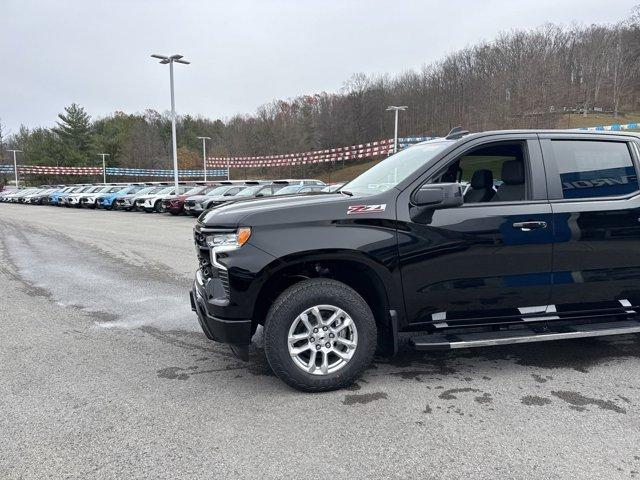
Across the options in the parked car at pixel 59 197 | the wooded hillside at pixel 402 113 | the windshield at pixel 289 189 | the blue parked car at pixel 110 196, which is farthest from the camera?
the wooded hillside at pixel 402 113

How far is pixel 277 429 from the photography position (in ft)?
10.0

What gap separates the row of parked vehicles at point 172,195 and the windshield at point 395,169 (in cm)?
869

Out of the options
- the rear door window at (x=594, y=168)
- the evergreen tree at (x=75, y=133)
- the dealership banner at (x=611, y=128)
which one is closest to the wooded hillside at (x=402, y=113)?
the evergreen tree at (x=75, y=133)

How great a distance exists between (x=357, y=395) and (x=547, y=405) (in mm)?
1348

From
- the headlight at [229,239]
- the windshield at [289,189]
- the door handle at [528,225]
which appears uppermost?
the windshield at [289,189]

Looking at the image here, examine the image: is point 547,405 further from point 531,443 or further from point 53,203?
point 53,203

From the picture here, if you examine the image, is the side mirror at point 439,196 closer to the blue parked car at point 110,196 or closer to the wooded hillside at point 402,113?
the blue parked car at point 110,196

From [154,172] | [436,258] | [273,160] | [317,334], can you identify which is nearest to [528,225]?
[436,258]

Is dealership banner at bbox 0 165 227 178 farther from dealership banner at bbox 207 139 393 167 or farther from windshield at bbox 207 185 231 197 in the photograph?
windshield at bbox 207 185 231 197

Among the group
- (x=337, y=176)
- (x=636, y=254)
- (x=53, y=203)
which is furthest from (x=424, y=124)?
(x=636, y=254)

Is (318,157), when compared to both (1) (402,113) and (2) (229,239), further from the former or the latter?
(2) (229,239)

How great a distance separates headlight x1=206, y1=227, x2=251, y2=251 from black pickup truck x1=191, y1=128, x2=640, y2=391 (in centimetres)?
1

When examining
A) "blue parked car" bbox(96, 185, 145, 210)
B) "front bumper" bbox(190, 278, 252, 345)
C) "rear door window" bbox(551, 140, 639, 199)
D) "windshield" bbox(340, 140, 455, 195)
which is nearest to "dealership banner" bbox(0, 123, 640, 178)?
"blue parked car" bbox(96, 185, 145, 210)

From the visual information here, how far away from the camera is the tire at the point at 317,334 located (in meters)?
3.45
